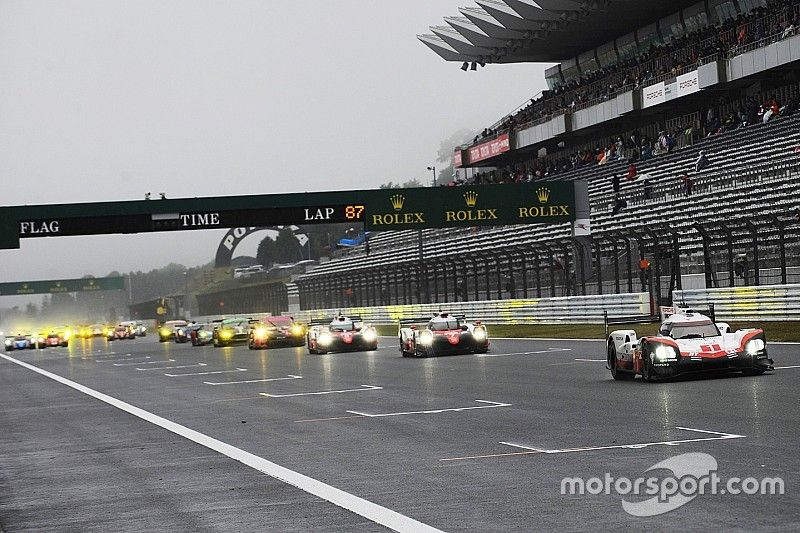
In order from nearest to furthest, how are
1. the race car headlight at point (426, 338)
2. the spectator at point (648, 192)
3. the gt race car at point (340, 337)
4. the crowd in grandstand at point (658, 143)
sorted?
the race car headlight at point (426, 338) < the gt race car at point (340, 337) < the crowd in grandstand at point (658, 143) < the spectator at point (648, 192)

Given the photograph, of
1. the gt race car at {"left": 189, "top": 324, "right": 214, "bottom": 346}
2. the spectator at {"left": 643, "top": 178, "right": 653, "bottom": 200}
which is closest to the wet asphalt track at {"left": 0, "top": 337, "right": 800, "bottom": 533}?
the spectator at {"left": 643, "top": 178, "right": 653, "bottom": 200}

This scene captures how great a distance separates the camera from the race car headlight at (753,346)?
19578mm

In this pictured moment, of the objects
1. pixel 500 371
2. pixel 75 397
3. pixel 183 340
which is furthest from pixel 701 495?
pixel 183 340

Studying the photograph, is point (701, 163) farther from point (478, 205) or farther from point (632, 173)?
point (478, 205)

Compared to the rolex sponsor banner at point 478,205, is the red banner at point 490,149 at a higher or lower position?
higher

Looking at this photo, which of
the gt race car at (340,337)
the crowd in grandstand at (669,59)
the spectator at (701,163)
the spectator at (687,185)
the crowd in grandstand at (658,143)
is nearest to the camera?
the gt race car at (340,337)

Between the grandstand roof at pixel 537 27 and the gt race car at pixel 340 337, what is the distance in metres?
30.0

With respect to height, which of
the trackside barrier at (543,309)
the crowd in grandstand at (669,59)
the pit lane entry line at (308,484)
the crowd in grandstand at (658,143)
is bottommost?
the pit lane entry line at (308,484)

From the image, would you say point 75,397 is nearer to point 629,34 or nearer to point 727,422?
point 727,422

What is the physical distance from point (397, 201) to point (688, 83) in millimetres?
14589

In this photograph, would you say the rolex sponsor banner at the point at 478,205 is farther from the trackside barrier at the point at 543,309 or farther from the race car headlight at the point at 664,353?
the race car headlight at the point at 664,353

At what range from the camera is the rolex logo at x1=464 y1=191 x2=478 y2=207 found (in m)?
53.2

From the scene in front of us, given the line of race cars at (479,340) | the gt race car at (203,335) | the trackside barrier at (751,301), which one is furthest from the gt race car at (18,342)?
the trackside barrier at (751,301)

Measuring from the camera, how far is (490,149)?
8481cm
